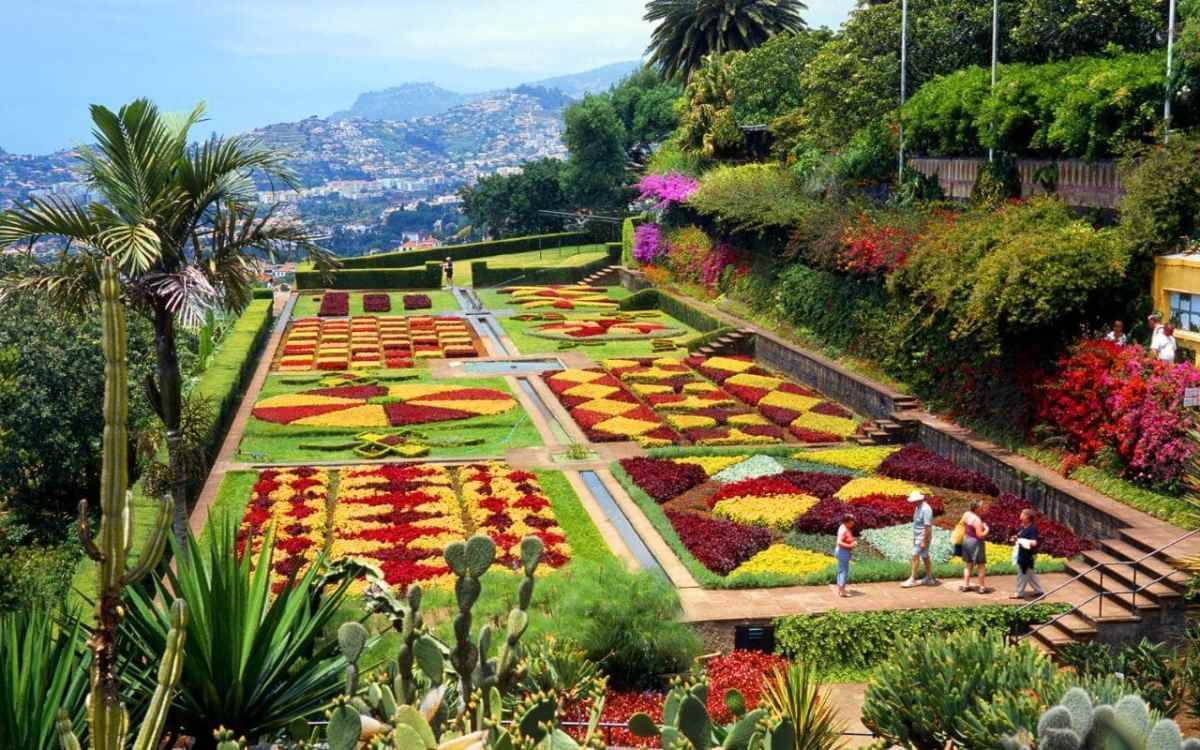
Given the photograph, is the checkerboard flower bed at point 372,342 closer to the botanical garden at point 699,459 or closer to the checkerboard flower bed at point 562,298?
the botanical garden at point 699,459

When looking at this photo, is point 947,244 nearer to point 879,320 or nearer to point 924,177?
point 879,320

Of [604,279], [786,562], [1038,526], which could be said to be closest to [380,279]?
[604,279]

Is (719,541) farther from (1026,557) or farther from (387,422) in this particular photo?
(387,422)

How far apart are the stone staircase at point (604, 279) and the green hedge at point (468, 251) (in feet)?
29.8

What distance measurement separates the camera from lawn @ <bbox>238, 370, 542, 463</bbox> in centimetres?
2428

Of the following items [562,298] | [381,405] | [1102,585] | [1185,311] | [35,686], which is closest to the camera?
[35,686]

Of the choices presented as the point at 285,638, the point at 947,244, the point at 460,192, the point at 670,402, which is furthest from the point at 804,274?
the point at 460,192

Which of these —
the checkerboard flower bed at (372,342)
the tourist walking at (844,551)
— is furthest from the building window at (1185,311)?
the checkerboard flower bed at (372,342)

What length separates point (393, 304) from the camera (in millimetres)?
50031

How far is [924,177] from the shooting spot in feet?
101

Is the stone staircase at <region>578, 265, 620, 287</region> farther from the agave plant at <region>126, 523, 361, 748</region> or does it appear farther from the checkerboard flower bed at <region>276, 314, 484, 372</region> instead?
the agave plant at <region>126, 523, 361, 748</region>

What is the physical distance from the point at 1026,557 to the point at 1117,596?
1042mm

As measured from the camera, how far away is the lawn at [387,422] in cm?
2428

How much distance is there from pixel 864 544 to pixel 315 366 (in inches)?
769
